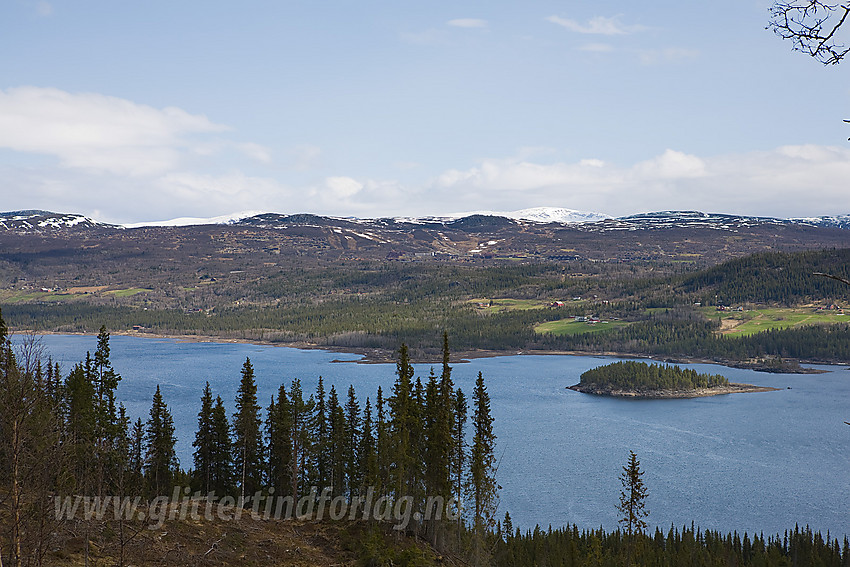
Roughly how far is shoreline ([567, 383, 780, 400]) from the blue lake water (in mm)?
3889

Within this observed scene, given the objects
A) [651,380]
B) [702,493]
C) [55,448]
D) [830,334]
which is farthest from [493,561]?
[830,334]

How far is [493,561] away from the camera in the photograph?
4744 cm

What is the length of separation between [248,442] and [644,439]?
71.1 meters

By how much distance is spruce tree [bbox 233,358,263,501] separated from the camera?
48062 mm

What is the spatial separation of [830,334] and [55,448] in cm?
21811

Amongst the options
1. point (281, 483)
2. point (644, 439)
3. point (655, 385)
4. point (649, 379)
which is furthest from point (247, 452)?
point (649, 379)

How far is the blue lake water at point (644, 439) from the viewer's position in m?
73.2

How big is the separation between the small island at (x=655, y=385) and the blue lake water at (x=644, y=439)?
5.25m

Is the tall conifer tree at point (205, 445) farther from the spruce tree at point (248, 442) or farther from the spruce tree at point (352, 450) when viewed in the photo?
the spruce tree at point (352, 450)

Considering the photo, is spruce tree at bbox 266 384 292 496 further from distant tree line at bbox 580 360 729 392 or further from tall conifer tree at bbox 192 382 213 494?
distant tree line at bbox 580 360 729 392

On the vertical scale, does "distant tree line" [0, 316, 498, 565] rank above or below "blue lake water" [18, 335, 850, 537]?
above

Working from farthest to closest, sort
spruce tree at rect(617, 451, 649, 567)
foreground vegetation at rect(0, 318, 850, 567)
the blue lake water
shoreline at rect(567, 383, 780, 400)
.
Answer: shoreline at rect(567, 383, 780, 400) < the blue lake water < spruce tree at rect(617, 451, 649, 567) < foreground vegetation at rect(0, 318, 850, 567)

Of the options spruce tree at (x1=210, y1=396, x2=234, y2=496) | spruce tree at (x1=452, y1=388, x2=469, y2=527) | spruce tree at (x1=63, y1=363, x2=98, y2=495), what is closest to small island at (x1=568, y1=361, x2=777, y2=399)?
spruce tree at (x1=210, y1=396, x2=234, y2=496)

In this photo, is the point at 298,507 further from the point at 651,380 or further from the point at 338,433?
the point at 651,380
